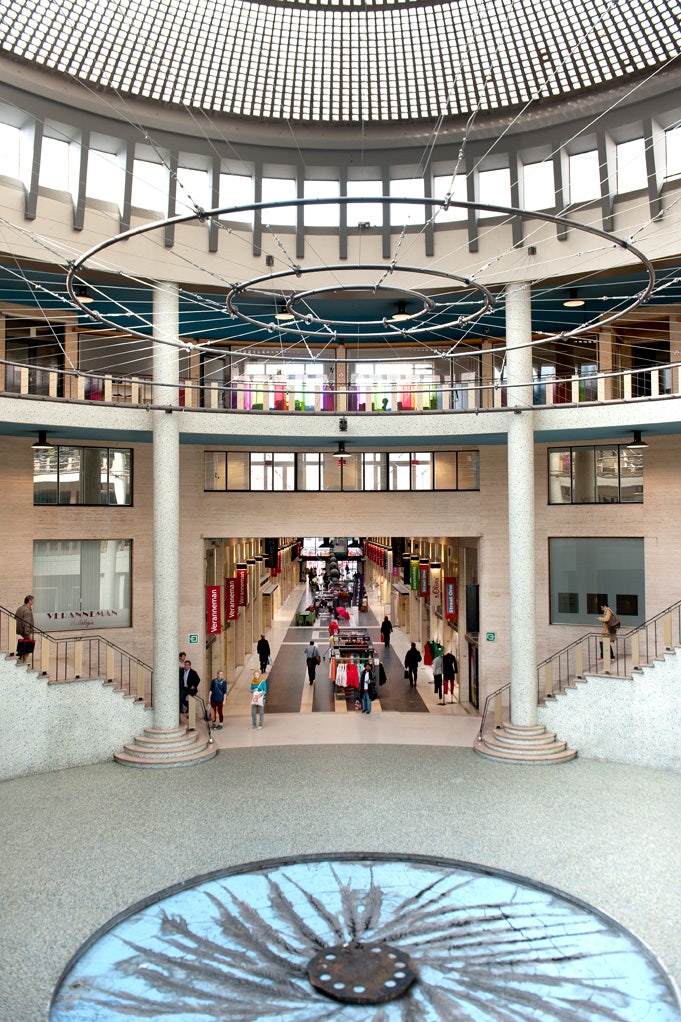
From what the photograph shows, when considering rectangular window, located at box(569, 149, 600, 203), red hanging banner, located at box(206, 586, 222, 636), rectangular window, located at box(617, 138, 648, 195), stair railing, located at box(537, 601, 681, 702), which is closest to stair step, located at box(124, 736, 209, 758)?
red hanging banner, located at box(206, 586, 222, 636)

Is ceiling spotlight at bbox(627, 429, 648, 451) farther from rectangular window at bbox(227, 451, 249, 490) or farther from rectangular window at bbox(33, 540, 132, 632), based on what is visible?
rectangular window at bbox(33, 540, 132, 632)

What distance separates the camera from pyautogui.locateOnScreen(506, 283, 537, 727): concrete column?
688 inches

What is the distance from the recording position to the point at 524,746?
54.6 ft

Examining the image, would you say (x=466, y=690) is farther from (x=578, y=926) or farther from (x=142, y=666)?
(x=578, y=926)

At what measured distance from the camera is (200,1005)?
7441mm

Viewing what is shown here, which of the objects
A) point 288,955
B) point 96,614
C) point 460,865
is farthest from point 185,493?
point 288,955

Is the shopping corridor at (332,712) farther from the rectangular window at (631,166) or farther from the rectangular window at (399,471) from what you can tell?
the rectangular window at (631,166)

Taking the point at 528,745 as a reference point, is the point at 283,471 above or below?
above

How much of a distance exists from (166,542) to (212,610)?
4515 millimetres

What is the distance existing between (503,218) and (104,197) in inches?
348

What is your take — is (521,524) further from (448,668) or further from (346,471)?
(448,668)

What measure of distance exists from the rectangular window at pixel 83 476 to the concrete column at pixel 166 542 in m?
3.57

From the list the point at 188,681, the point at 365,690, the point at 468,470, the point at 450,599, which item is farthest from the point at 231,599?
the point at 468,470

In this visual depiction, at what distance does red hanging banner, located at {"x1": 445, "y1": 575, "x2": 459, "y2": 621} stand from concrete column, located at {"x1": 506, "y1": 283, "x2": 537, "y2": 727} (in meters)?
5.90
